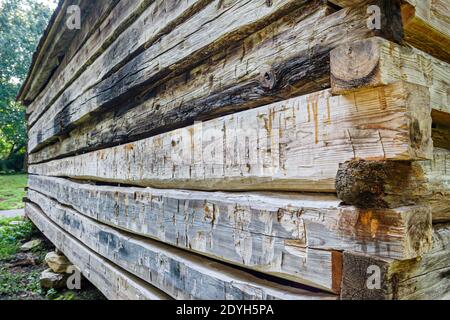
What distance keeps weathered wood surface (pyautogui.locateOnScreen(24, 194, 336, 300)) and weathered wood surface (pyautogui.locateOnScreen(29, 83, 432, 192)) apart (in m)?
0.34

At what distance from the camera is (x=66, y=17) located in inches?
135

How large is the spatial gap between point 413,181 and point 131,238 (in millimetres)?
1745

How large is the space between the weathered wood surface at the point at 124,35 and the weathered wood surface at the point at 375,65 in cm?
84

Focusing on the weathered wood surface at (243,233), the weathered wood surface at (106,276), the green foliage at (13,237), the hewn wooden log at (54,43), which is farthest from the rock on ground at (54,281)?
the hewn wooden log at (54,43)

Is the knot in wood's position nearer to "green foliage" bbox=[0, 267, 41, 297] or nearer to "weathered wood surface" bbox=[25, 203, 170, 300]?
"weathered wood surface" bbox=[25, 203, 170, 300]

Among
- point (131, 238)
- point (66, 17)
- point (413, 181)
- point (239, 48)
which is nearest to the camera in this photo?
point (413, 181)

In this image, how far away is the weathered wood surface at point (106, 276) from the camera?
197 cm

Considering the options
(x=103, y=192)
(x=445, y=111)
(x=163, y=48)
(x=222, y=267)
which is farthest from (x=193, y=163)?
(x=103, y=192)

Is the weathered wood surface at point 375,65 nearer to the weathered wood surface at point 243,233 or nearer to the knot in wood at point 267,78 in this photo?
the knot in wood at point 267,78

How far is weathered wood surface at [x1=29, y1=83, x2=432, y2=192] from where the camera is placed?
845 mm

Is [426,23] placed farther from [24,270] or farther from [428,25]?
[24,270]

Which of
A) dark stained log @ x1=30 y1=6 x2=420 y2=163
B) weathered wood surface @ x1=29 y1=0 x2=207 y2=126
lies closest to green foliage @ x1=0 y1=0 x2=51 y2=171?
weathered wood surface @ x1=29 y1=0 x2=207 y2=126

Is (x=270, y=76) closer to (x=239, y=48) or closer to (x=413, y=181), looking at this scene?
(x=239, y=48)

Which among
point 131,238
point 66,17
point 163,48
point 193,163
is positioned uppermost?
point 66,17
